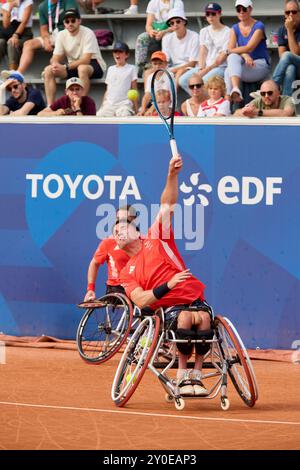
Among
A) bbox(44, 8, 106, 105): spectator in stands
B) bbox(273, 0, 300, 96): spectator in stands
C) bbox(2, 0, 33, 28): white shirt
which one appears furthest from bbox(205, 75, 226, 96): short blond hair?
bbox(2, 0, 33, 28): white shirt

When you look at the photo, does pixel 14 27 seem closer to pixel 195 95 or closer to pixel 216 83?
pixel 195 95

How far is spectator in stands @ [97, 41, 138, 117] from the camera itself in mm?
14648

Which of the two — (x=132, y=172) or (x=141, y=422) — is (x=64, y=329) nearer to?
Answer: (x=132, y=172)

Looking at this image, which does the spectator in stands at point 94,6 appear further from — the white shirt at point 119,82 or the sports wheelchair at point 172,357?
the sports wheelchair at point 172,357

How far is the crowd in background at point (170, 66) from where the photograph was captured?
13125 mm

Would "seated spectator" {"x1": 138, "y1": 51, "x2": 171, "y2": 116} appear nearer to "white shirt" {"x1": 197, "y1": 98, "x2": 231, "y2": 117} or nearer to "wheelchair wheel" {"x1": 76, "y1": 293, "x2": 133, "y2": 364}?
"white shirt" {"x1": 197, "y1": 98, "x2": 231, "y2": 117}

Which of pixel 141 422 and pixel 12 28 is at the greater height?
pixel 12 28

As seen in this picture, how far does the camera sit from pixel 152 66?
48.4 ft

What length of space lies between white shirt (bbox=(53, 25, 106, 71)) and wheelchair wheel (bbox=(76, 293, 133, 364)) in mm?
4602

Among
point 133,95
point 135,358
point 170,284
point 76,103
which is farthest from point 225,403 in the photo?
point 133,95

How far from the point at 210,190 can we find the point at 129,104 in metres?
3.15

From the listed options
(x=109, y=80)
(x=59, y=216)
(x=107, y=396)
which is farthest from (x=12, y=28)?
(x=107, y=396)

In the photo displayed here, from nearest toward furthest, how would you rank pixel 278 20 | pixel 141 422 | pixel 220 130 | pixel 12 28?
pixel 141 422, pixel 220 130, pixel 278 20, pixel 12 28

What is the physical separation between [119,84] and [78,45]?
883 mm
